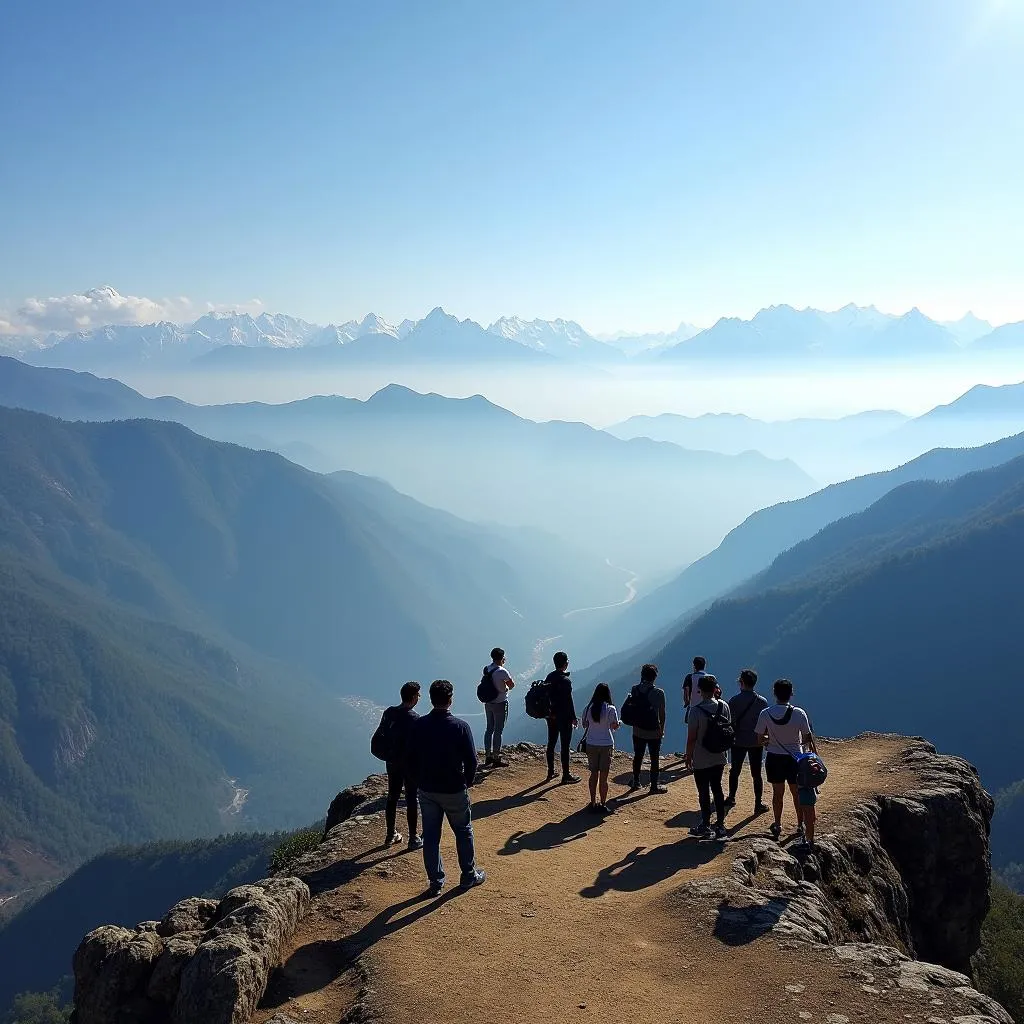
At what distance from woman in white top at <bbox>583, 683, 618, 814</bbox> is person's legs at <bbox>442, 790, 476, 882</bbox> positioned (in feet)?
15.4

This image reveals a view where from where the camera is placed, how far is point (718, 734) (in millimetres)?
15320

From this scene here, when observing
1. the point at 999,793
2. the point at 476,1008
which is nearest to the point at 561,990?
the point at 476,1008

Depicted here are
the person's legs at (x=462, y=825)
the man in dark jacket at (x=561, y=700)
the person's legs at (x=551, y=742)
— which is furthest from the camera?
the person's legs at (x=551, y=742)

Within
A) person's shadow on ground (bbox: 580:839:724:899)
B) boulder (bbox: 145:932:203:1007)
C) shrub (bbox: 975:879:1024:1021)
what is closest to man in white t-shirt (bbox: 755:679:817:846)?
person's shadow on ground (bbox: 580:839:724:899)

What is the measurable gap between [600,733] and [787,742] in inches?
161

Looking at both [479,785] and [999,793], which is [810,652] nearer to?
Result: [999,793]

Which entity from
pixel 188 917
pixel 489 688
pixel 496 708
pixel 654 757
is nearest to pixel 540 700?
pixel 489 688

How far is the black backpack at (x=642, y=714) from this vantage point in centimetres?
1744

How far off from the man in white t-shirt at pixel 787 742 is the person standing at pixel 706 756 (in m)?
0.87

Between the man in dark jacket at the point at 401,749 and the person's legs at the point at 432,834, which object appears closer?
the person's legs at the point at 432,834

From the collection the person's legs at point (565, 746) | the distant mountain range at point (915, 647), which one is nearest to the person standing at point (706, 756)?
the person's legs at point (565, 746)

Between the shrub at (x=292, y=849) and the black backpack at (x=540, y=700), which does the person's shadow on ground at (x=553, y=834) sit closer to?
the black backpack at (x=540, y=700)

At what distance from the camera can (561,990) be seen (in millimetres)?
10234

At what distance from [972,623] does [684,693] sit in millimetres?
173121
